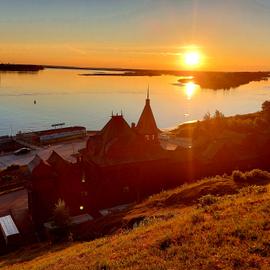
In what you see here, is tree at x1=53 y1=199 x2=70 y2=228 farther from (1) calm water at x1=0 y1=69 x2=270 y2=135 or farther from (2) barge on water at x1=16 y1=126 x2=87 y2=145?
(1) calm water at x1=0 y1=69 x2=270 y2=135

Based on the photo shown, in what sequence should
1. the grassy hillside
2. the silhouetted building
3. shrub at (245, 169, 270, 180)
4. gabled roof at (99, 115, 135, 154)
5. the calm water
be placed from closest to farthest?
the grassy hillside → shrub at (245, 169, 270, 180) → the silhouetted building → gabled roof at (99, 115, 135, 154) → the calm water

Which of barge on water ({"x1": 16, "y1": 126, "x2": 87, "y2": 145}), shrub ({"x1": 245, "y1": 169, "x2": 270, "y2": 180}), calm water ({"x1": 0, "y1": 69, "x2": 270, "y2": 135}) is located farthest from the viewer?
calm water ({"x1": 0, "y1": 69, "x2": 270, "y2": 135})

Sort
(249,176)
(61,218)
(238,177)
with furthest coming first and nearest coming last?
(249,176)
(238,177)
(61,218)

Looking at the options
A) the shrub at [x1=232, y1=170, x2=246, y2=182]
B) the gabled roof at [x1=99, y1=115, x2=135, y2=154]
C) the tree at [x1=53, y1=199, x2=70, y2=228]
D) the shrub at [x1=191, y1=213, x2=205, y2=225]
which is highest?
the gabled roof at [x1=99, y1=115, x2=135, y2=154]

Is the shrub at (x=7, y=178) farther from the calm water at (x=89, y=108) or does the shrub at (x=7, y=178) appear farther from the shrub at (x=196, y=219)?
the calm water at (x=89, y=108)

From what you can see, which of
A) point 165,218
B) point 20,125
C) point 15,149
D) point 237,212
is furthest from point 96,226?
point 20,125

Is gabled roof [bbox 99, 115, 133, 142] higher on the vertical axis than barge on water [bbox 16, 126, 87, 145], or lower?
higher

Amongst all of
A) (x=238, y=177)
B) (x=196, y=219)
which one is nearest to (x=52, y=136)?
(x=238, y=177)

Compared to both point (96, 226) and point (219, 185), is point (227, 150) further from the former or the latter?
point (96, 226)

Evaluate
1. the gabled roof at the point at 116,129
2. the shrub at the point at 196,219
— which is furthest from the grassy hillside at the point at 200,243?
the gabled roof at the point at 116,129

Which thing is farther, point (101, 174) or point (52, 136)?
point (52, 136)

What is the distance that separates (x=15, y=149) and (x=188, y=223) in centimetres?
5251

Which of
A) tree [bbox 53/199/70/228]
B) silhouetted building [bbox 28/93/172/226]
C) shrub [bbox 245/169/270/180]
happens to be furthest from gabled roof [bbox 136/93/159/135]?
tree [bbox 53/199/70/228]

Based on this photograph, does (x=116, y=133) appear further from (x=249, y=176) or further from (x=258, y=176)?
(x=258, y=176)
